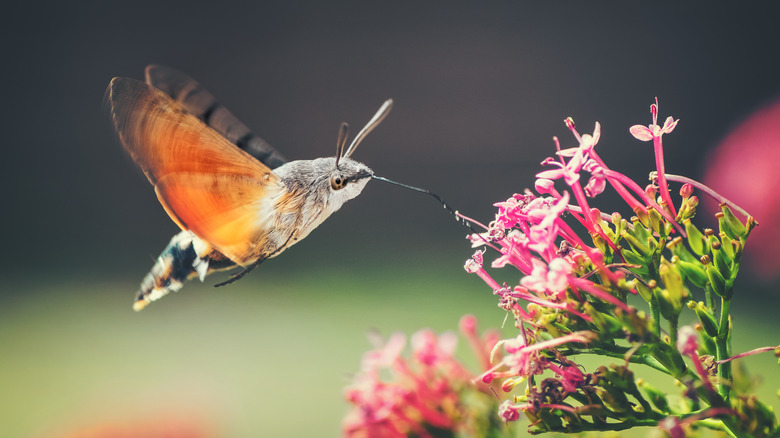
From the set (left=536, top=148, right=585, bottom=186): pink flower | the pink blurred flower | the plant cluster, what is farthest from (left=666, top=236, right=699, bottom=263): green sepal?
the pink blurred flower

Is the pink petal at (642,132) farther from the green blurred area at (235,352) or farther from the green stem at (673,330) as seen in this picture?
the green blurred area at (235,352)

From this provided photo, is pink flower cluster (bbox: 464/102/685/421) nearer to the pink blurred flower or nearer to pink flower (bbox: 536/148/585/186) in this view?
pink flower (bbox: 536/148/585/186)

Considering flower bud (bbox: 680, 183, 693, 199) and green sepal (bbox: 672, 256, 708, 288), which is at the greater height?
flower bud (bbox: 680, 183, 693, 199)

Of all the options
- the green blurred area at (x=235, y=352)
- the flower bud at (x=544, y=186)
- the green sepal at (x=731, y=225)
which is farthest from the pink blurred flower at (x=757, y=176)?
the flower bud at (x=544, y=186)

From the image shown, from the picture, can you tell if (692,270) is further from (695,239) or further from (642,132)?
Answer: (642,132)

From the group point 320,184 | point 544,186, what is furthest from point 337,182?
point 544,186

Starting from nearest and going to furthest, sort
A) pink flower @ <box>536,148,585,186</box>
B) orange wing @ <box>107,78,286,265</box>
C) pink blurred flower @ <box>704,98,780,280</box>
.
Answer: pink flower @ <box>536,148,585,186</box>
orange wing @ <box>107,78,286,265</box>
pink blurred flower @ <box>704,98,780,280</box>

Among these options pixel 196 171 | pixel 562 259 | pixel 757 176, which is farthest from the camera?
pixel 757 176
